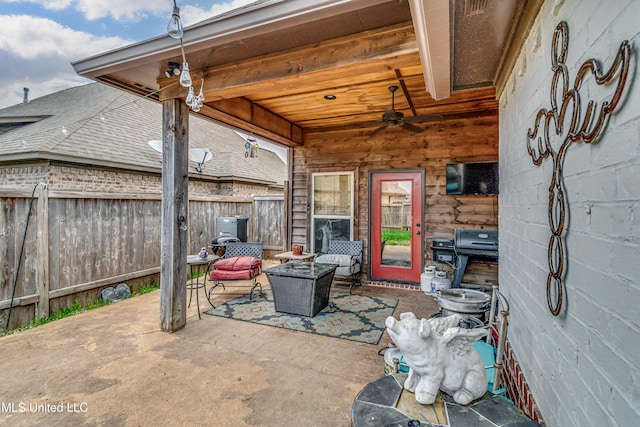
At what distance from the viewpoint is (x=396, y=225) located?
5234mm

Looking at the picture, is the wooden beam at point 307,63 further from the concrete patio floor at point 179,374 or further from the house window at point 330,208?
the house window at point 330,208

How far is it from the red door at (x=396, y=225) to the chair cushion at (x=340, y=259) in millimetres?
623

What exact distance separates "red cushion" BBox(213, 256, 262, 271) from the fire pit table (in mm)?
675

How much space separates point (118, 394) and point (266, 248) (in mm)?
5106

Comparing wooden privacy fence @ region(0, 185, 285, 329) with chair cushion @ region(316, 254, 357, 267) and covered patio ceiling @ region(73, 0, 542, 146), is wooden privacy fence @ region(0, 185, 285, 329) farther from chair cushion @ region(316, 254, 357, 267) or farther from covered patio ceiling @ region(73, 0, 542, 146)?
chair cushion @ region(316, 254, 357, 267)

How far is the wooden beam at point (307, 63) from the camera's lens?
2.18 meters

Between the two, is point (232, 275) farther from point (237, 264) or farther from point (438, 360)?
point (438, 360)

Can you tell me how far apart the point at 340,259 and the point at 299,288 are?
4.44ft

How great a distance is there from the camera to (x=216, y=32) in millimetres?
2219

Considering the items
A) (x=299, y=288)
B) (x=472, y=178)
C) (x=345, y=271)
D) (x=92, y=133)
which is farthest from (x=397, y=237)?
(x=92, y=133)

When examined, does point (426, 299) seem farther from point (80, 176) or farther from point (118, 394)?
point (80, 176)

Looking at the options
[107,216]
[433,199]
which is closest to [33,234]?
[107,216]

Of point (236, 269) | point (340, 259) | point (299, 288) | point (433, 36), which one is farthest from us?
point (340, 259)

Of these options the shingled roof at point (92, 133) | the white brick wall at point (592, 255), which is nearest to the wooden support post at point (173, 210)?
the shingled roof at point (92, 133)
